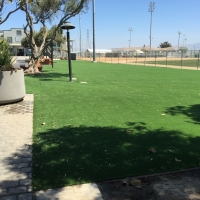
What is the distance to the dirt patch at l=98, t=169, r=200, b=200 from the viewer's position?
291 cm

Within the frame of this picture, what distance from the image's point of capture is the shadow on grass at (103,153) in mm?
3393

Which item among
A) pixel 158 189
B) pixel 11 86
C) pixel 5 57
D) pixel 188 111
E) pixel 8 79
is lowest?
pixel 158 189

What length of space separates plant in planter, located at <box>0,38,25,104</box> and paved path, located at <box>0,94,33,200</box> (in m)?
0.53

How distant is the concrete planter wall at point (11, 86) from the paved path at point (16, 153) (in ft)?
1.56

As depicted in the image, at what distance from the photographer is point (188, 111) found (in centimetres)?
696

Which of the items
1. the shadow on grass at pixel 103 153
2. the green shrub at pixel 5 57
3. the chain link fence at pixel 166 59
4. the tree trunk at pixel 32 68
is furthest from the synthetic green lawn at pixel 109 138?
the chain link fence at pixel 166 59

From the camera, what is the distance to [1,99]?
7469mm

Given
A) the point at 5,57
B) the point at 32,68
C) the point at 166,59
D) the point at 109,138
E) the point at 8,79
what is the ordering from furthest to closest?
the point at 166,59
the point at 32,68
the point at 5,57
the point at 8,79
the point at 109,138

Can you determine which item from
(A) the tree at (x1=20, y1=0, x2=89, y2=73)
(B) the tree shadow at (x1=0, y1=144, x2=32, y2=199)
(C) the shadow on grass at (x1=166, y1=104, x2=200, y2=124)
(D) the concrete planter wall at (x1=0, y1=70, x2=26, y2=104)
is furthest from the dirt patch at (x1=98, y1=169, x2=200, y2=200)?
(A) the tree at (x1=20, y1=0, x2=89, y2=73)

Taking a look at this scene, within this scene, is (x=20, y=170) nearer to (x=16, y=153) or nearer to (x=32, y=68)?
(x=16, y=153)

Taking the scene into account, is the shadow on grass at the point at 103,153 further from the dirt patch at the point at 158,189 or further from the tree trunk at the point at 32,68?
the tree trunk at the point at 32,68

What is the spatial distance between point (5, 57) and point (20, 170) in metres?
5.22

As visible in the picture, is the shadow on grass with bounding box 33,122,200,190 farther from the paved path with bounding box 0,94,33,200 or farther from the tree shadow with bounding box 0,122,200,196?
the paved path with bounding box 0,94,33,200

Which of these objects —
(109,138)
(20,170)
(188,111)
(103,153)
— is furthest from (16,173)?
(188,111)
